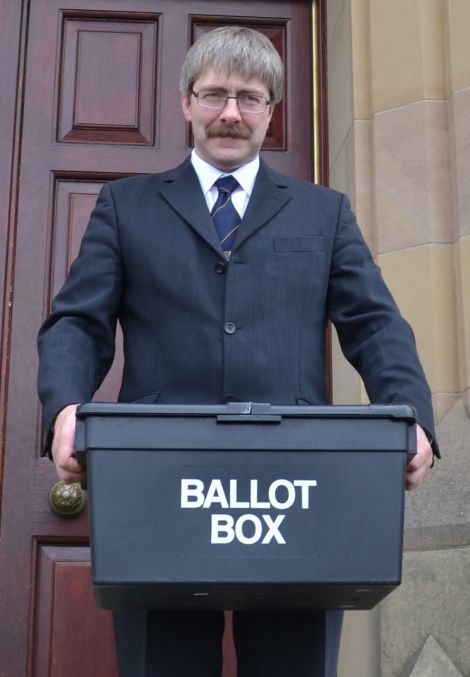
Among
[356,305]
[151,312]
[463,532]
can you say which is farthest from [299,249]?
[463,532]

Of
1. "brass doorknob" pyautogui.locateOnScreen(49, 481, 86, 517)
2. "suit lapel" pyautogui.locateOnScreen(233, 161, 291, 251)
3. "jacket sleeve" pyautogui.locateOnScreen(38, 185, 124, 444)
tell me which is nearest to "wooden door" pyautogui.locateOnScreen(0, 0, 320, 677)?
"brass doorknob" pyautogui.locateOnScreen(49, 481, 86, 517)

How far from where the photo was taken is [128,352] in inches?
97.3

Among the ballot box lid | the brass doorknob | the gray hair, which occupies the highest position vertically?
the gray hair

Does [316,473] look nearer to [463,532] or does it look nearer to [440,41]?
[463,532]

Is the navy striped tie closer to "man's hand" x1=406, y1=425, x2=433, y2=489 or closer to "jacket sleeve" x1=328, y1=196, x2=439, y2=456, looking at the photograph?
"jacket sleeve" x1=328, y1=196, x2=439, y2=456

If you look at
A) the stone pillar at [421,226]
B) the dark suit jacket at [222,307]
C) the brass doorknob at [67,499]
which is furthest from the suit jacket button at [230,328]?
the brass doorknob at [67,499]

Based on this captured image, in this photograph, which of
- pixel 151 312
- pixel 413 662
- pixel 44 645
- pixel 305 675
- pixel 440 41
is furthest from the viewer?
pixel 440 41

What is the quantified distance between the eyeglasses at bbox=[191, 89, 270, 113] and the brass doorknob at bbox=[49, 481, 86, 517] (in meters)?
Answer: 1.46

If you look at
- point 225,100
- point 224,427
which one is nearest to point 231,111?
point 225,100

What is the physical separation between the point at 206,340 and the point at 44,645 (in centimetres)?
150

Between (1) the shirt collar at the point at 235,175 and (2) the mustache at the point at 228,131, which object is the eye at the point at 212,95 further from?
(1) the shirt collar at the point at 235,175

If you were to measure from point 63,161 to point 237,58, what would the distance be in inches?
62.6

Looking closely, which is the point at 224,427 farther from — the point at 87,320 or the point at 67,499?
the point at 67,499

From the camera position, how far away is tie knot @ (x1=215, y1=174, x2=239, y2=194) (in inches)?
101
